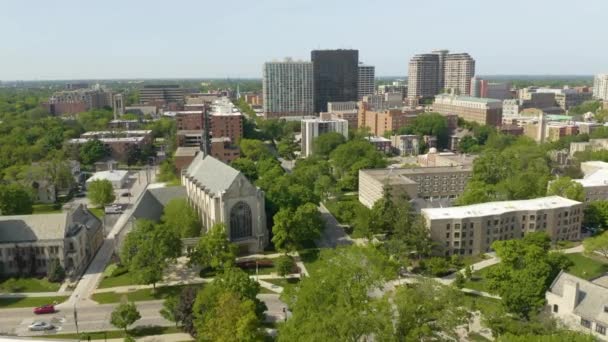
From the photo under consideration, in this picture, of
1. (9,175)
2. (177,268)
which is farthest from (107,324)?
(9,175)

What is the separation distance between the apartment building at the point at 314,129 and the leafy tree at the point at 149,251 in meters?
87.4

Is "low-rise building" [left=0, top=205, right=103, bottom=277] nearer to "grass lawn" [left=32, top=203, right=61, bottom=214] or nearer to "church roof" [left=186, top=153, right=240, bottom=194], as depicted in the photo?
"church roof" [left=186, top=153, right=240, bottom=194]

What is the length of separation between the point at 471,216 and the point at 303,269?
2382cm

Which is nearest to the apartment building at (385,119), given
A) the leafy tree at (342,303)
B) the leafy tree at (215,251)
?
the leafy tree at (215,251)

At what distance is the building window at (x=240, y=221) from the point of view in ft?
218

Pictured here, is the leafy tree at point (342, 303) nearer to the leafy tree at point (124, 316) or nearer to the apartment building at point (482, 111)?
the leafy tree at point (124, 316)

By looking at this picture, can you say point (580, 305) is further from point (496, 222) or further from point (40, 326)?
point (40, 326)

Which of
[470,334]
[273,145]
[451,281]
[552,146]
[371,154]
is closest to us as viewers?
[470,334]

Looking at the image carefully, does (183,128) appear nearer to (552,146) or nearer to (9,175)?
(9,175)

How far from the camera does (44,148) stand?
437 ft

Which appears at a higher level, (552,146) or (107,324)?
(552,146)

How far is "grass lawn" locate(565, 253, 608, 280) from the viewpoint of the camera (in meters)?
59.4

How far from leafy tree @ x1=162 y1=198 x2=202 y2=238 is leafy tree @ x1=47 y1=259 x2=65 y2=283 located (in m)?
13.3

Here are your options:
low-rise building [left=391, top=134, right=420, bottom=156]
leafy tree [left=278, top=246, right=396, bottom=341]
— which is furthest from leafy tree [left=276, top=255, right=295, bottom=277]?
low-rise building [left=391, top=134, right=420, bottom=156]
